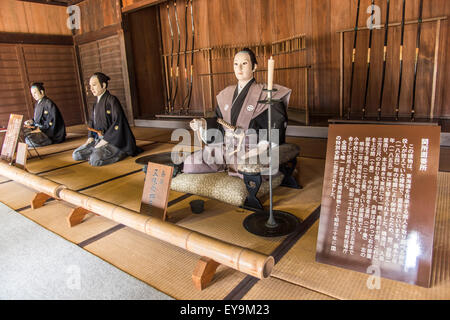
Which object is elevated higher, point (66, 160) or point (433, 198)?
point (433, 198)

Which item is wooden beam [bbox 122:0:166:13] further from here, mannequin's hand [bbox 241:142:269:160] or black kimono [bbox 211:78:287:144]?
mannequin's hand [bbox 241:142:269:160]

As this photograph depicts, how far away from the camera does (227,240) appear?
1.95 metres

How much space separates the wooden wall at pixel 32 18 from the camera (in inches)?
265

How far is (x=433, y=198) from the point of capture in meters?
1.37

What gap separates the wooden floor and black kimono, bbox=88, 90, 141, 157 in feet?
2.13

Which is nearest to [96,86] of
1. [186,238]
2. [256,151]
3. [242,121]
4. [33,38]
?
[242,121]

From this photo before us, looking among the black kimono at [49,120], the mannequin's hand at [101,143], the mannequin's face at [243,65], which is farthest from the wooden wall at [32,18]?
the mannequin's face at [243,65]

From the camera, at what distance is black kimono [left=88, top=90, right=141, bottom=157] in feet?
12.9

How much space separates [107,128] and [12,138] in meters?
1.05

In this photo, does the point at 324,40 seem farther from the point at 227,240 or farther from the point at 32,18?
the point at 32,18
